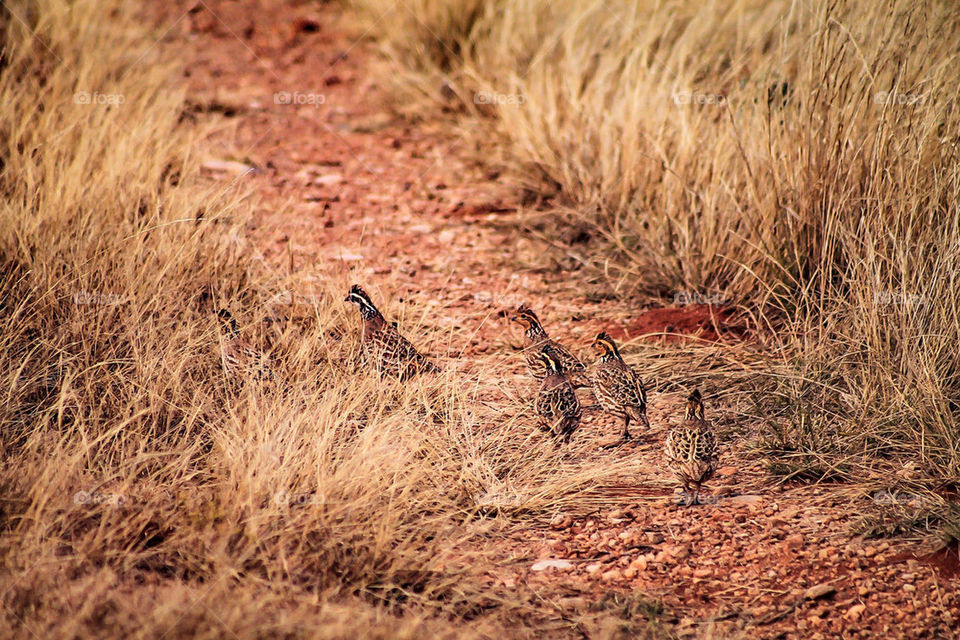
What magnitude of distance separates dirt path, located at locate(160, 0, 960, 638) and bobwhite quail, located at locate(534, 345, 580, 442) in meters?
0.17

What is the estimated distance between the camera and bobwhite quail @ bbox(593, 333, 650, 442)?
3701 millimetres

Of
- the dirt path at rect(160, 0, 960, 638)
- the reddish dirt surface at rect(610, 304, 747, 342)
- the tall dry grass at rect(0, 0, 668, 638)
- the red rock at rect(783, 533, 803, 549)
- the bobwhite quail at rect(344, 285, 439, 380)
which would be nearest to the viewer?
the tall dry grass at rect(0, 0, 668, 638)

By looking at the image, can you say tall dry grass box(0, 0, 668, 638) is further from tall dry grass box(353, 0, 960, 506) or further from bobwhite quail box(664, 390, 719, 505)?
tall dry grass box(353, 0, 960, 506)

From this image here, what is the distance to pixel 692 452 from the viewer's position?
131 inches

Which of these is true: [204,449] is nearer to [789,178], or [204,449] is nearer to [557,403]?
[557,403]

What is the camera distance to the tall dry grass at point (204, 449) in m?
2.69

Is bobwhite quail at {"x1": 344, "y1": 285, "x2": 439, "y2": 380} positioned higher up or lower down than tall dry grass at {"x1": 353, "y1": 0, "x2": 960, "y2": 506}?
lower down

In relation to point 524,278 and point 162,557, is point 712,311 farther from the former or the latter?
point 162,557

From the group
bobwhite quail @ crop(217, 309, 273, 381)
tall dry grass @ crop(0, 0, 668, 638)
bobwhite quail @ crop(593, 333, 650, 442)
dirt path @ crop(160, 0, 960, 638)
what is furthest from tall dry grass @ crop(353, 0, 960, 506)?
bobwhite quail @ crop(217, 309, 273, 381)

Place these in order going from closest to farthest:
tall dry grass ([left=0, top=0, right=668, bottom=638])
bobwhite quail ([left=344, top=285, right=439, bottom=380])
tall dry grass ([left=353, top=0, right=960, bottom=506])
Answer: tall dry grass ([left=0, top=0, right=668, bottom=638])
tall dry grass ([left=353, top=0, right=960, bottom=506])
bobwhite quail ([left=344, top=285, right=439, bottom=380])

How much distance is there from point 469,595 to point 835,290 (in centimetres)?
229

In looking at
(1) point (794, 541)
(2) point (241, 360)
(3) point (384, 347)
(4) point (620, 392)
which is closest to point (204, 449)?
(2) point (241, 360)

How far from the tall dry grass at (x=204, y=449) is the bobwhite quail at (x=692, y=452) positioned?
306 millimetres

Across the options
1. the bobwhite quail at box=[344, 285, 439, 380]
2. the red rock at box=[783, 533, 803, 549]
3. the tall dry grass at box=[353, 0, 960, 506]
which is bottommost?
the red rock at box=[783, 533, 803, 549]
